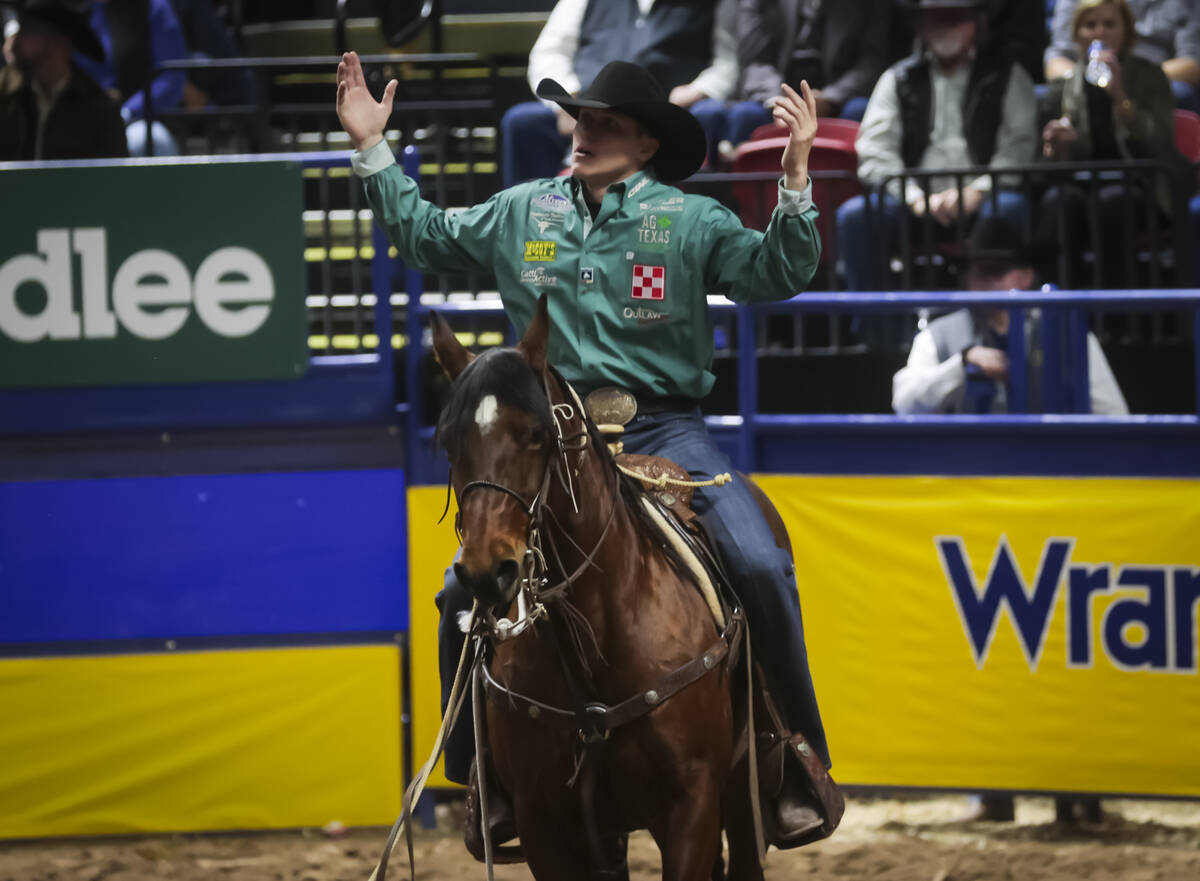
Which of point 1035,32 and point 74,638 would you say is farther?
point 1035,32

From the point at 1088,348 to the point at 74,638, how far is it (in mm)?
4607

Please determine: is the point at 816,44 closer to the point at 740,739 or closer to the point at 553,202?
the point at 553,202

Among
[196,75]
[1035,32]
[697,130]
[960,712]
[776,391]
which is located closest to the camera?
[697,130]

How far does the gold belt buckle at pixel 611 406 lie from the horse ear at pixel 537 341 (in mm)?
697

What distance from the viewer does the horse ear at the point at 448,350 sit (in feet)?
11.6

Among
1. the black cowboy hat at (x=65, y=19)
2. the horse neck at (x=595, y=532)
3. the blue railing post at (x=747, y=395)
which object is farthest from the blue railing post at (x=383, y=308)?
the horse neck at (x=595, y=532)

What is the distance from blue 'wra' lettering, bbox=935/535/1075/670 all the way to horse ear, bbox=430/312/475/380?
143 inches

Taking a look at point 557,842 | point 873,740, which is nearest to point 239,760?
point 873,740

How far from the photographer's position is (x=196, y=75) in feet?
34.9

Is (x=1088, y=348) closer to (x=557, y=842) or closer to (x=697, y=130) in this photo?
(x=697, y=130)

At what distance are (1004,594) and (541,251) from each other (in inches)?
124

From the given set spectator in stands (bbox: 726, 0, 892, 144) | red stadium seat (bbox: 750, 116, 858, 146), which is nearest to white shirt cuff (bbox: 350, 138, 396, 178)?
red stadium seat (bbox: 750, 116, 858, 146)

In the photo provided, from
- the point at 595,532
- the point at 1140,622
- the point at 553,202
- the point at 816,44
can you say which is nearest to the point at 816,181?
the point at 816,44

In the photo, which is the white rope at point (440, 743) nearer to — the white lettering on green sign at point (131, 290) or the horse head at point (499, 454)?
the horse head at point (499, 454)
